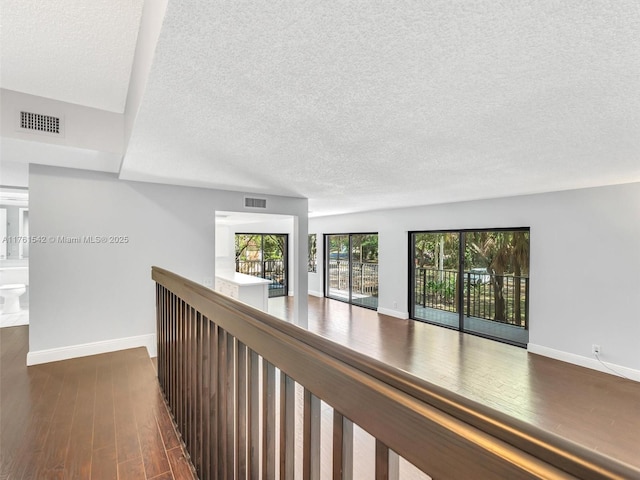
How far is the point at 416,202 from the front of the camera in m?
5.95

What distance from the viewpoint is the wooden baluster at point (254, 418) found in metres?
1.15

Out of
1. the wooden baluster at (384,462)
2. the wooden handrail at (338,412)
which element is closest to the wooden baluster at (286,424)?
the wooden handrail at (338,412)

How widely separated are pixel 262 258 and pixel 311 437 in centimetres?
861

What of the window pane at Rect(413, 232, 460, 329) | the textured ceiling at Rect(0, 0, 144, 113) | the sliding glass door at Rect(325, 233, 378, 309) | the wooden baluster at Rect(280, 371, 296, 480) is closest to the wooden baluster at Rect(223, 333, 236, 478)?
the wooden baluster at Rect(280, 371, 296, 480)

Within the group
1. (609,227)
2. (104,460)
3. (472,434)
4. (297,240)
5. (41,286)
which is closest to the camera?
(472,434)

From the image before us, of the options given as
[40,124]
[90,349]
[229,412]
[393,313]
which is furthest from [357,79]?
[393,313]

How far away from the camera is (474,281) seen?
582cm

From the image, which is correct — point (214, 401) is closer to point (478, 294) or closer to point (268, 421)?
point (268, 421)

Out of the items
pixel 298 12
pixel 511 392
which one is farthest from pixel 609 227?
pixel 298 12

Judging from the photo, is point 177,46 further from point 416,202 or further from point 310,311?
point 310,311

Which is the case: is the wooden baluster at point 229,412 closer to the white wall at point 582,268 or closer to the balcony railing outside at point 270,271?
the white wall at point 582,268

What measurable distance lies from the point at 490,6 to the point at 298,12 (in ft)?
2.09

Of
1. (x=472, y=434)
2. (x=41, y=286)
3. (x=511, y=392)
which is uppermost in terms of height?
(x=472, y=434)

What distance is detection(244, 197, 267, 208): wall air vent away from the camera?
5012 mm
